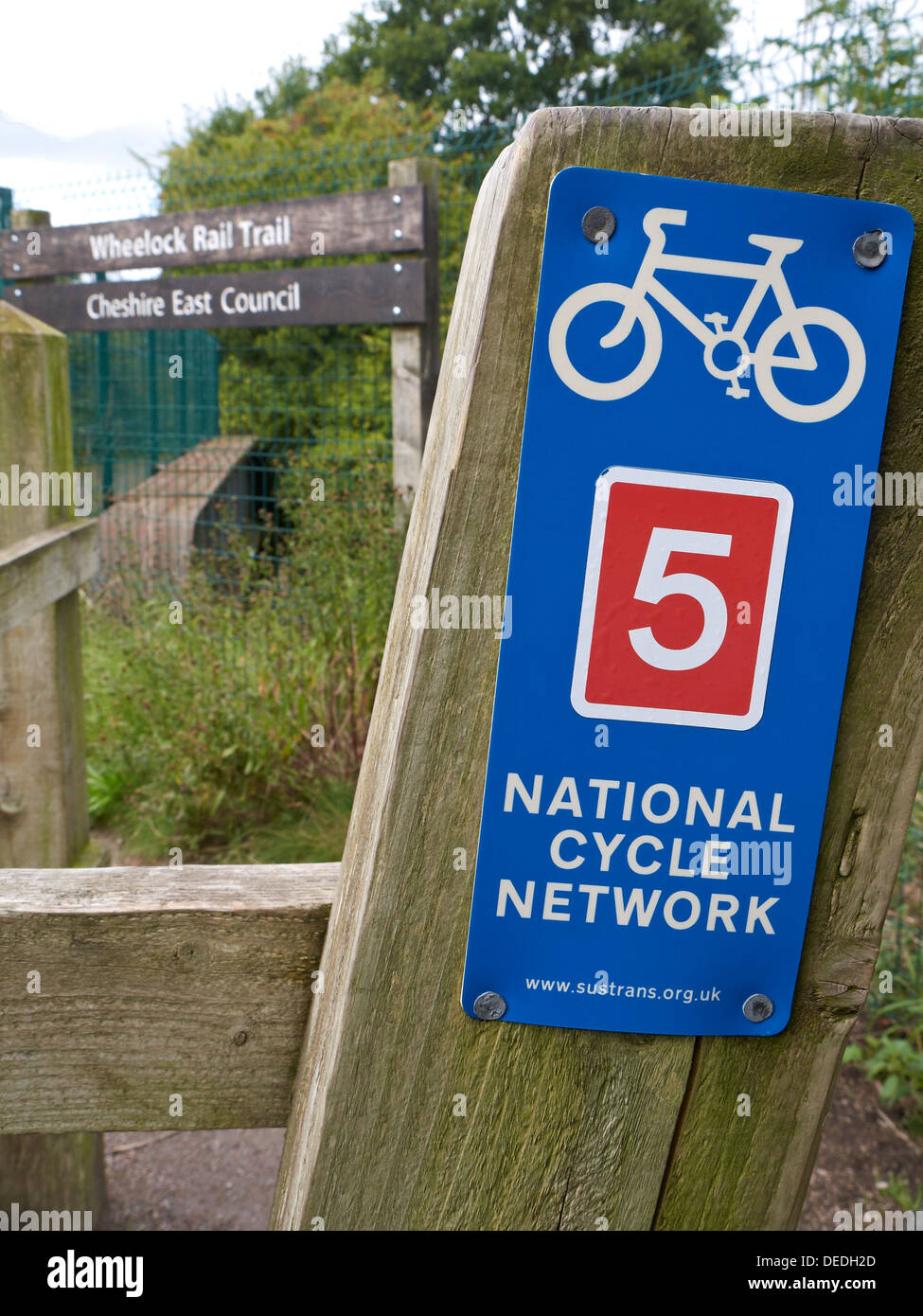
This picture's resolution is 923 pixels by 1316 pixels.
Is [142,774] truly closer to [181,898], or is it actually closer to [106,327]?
[106,327]

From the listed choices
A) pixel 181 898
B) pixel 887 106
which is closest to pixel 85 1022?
pixel 181 898

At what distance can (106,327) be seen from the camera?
5129mm

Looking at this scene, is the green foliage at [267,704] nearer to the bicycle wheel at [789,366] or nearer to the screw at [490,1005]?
the screw at [490,1005]

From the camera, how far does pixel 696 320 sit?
0.70 m

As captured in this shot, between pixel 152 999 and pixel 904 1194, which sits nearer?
pixel 152 999

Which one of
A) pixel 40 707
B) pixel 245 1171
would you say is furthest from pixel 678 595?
pixel 245 1171

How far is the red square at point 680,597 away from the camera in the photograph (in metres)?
0.71

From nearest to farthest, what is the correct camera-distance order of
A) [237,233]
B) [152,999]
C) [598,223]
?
[598,223]
[152,999]
[237,233]

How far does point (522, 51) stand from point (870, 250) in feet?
82.4

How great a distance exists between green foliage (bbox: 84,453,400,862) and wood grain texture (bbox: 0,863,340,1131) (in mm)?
2943


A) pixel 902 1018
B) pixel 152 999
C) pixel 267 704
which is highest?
pixel 152 999

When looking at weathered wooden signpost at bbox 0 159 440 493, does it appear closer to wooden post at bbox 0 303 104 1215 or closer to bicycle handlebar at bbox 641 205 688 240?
wooden post at bbox 0 303 104 1215

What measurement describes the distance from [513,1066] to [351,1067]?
0.41 feet

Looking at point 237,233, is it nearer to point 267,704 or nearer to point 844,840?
point 267,704
